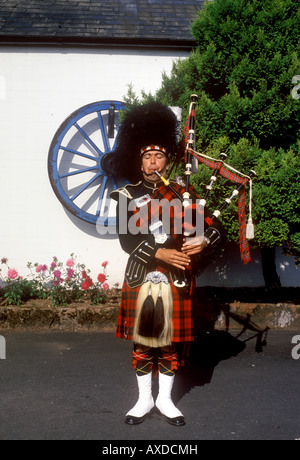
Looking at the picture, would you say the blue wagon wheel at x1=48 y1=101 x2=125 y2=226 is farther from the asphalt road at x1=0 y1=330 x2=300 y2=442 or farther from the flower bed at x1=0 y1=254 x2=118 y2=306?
the asphalt road at x1=0 y1=330 x2=300 y2=442

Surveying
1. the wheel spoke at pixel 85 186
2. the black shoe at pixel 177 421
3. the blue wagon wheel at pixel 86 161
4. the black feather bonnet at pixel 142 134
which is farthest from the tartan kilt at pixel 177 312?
the wheel spoke at pixel 85 186

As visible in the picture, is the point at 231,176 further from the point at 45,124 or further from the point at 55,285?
the point at 45,124

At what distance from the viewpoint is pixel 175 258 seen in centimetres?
288

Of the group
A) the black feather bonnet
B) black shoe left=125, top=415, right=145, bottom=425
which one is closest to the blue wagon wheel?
the black feather bonnet

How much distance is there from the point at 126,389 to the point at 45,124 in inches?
148

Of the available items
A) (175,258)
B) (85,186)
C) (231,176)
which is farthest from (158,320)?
(85,186)

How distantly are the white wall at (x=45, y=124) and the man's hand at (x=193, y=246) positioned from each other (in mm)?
3237

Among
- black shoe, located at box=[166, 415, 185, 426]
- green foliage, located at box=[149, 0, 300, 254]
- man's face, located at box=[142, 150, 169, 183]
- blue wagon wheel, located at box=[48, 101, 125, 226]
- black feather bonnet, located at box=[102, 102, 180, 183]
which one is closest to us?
black shoe, located at box=[166, 415, 185, 426]

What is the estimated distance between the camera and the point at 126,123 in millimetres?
3439

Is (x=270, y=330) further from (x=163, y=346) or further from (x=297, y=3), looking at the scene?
(x=297, y=3)

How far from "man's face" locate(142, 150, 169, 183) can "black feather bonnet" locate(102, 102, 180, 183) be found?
3.4 inches

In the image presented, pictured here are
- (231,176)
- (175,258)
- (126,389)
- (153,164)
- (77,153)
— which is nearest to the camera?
(175,258)

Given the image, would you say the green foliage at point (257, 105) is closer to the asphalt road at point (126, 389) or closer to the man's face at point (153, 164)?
the asphalt road at point (126, 389)

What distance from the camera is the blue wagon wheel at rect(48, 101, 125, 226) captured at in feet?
19.3
